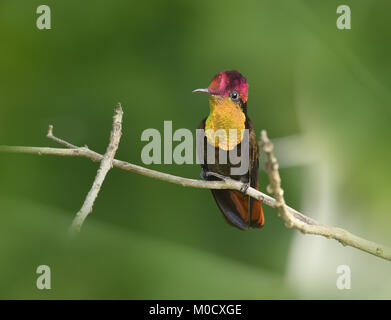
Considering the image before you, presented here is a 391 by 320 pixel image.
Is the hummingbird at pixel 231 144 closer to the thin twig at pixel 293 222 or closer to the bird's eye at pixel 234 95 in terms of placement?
the bird's eye at pixel 234 95

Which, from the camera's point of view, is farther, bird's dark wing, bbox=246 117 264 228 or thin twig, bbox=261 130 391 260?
bird's dark wing, bbox=246 117 264 228

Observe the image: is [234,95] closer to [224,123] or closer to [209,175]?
[224,123]

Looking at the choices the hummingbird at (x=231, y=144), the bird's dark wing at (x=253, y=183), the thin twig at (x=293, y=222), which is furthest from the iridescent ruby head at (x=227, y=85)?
the thin twig at (x=293, y=222)

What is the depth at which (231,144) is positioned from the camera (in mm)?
1091

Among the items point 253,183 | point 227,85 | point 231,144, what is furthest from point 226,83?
point 253,183

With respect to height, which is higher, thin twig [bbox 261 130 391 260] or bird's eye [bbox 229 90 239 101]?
bird's eye [bbox 229 90 239 101]

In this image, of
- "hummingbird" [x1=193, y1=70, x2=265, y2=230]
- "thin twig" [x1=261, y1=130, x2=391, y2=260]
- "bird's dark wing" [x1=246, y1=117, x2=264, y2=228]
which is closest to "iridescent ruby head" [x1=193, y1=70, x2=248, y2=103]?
"hummingbird" [x1=193, y1=70, x2=265, y2=230]

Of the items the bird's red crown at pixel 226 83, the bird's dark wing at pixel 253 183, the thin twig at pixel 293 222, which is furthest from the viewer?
the bird's dark wing at pixel 253 183

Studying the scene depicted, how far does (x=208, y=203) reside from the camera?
1.56m

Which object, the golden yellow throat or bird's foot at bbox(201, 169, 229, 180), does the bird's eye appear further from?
bird's foot at bbox(201, 169, 229, 180)

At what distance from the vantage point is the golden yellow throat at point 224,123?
1025 millimetres

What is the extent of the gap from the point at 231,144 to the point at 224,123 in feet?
0.22

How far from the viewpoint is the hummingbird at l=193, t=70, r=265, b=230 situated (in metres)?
1.01

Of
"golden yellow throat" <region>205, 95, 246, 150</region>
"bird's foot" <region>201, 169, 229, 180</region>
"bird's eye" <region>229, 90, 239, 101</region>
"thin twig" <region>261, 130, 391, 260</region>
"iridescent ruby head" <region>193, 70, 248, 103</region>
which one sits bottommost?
"thin twig" <region>261, 130, 391, 260</region>
